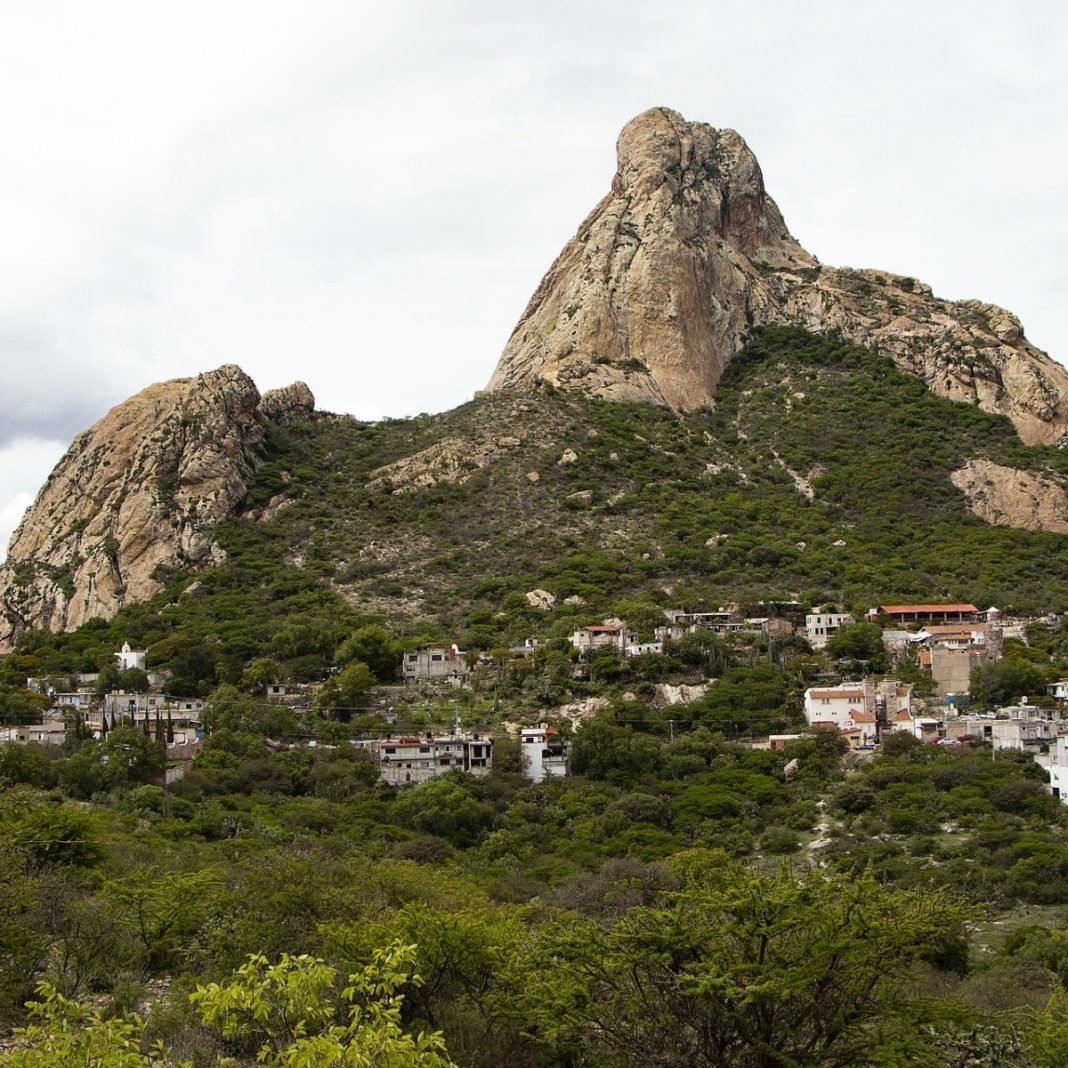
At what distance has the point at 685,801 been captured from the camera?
134 ft

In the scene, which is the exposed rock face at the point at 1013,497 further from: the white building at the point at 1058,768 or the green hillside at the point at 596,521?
the white building at the point at 1058,768

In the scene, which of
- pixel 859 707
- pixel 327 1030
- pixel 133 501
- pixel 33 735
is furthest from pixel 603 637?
pixel 327 1030

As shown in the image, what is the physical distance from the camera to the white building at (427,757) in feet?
145

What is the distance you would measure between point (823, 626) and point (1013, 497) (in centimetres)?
2591

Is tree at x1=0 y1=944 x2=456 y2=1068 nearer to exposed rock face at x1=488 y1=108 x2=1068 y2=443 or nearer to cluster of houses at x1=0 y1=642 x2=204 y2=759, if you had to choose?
cluster of houses at x1=0 y1=642 x2=204 y2=759

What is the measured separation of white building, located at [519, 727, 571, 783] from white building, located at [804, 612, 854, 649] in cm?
1544

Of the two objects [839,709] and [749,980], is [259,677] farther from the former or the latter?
[749,980]

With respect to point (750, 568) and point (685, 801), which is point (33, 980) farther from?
point (750, 568)

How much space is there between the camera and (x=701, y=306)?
94.6 meters

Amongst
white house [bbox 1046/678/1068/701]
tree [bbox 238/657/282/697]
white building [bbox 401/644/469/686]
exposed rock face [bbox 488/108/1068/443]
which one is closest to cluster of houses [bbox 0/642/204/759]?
tree [bbox 238/657/282/697]

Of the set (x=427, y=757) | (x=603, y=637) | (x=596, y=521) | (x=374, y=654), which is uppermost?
(x=596, y=521)

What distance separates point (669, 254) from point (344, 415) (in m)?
25.8

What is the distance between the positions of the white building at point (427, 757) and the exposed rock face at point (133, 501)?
2688cm

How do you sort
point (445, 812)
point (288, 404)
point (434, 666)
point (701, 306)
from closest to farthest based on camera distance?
point (445, 812) → point (434, 666) → point (288, 404) → point (701, 306)
